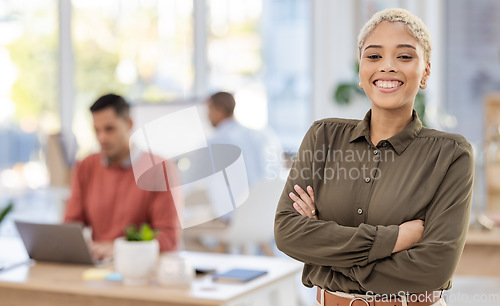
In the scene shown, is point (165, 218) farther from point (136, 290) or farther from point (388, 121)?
point (388, 121)

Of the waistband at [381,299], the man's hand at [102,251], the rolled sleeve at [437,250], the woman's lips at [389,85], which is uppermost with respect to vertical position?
the woman's lips at [389,85]

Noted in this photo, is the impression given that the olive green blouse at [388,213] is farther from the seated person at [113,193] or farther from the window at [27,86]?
the window at [27,86]

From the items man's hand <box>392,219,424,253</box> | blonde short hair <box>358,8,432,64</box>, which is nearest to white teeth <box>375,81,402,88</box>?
blonde short hair <box>358,8,432,64</box>

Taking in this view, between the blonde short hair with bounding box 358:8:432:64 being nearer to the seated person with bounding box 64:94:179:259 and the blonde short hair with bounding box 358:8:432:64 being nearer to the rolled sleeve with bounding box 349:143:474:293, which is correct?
the rolled sleeve with bounding box 349:143:474:293

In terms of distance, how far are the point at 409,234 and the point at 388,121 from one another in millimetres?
266

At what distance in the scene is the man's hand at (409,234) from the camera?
4.78 feet

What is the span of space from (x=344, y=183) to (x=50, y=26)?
579cm

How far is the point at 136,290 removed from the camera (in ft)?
6.77

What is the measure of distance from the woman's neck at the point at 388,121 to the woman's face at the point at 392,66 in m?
0.03

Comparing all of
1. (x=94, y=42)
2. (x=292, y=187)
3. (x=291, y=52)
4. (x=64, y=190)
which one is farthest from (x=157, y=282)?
(x=94, y=42)

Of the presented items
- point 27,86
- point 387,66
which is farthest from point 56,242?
point 27,86

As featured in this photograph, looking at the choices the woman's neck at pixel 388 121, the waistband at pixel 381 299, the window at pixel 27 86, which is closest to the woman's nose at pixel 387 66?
the woman's neck at pixel 388 121

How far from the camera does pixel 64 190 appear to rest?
489 centimetres

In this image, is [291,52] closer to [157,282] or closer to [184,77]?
[184,77]
